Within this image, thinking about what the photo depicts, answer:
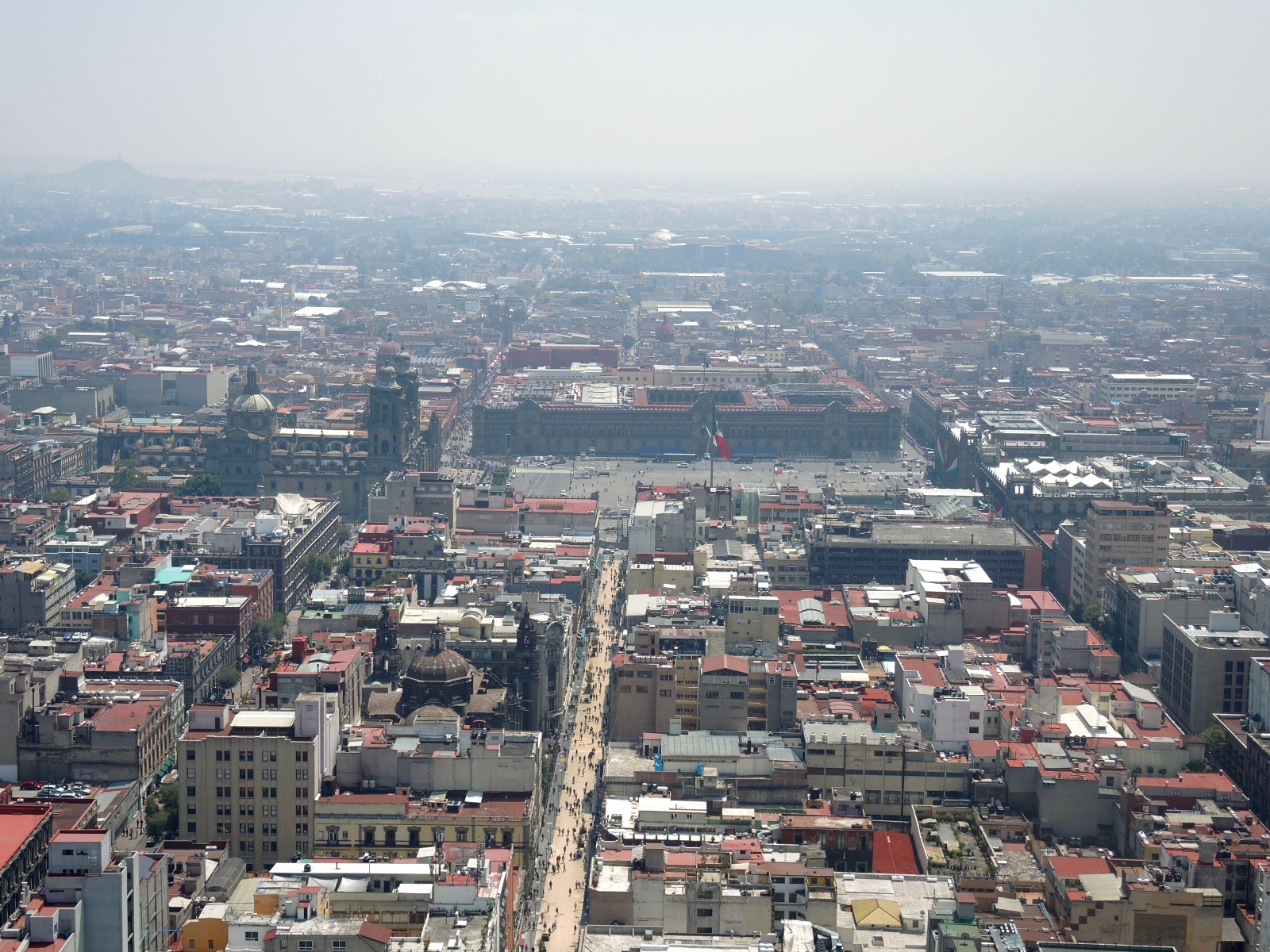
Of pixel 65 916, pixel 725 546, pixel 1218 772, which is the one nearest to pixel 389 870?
pixel 65 916

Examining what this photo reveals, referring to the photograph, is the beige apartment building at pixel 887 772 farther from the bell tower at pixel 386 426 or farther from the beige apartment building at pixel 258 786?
the bell tower at pixel 386 426

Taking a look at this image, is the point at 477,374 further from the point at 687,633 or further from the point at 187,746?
the point at 187,746

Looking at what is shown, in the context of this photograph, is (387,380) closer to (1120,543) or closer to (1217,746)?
(1120,543)

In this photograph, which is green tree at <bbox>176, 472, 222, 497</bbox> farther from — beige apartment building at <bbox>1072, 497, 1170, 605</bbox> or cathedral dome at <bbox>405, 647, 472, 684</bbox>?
beige apartment building at <bbox>1072, 497, 1170, 605</bbox>

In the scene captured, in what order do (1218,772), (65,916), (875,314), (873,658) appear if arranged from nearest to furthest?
(65,916), (1218,772), (873,658), (875,314)

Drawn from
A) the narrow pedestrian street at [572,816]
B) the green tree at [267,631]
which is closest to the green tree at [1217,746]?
the narrow pedestrian street at [572,816]

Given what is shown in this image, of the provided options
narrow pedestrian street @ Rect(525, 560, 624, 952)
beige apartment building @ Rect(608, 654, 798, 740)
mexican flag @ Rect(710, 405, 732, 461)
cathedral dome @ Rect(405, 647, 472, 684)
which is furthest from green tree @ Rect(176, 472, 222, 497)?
beige apartment building @ Rect(608, 654, 798, 740)
